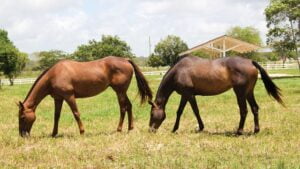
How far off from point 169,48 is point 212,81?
76151 mm

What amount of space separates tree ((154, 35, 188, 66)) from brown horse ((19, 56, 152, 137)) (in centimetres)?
7274

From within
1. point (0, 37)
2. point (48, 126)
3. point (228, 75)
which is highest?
point (0, 37)

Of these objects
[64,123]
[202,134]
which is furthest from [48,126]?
[202,134]

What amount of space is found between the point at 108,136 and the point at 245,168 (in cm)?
407

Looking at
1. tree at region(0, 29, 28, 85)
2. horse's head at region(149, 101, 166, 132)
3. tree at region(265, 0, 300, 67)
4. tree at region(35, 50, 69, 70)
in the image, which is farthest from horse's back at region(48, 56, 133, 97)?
tree at region(35, 50, 69, 70)

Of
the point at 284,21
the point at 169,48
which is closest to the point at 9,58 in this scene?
the point at 284,21

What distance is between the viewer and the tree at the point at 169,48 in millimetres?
84856

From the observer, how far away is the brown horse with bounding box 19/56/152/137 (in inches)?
417

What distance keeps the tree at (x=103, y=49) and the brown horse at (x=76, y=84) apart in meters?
67.5

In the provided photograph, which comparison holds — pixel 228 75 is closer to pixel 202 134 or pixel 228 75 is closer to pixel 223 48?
pixel 202 134

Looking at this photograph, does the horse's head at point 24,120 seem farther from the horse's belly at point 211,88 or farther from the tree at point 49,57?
the tree at point 49,57

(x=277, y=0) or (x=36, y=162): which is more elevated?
(x=277, y=0)

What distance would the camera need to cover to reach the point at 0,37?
1859 inches

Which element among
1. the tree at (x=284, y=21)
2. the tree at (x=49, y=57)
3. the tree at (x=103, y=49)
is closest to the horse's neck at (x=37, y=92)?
the tree at (x=284, y=21)
